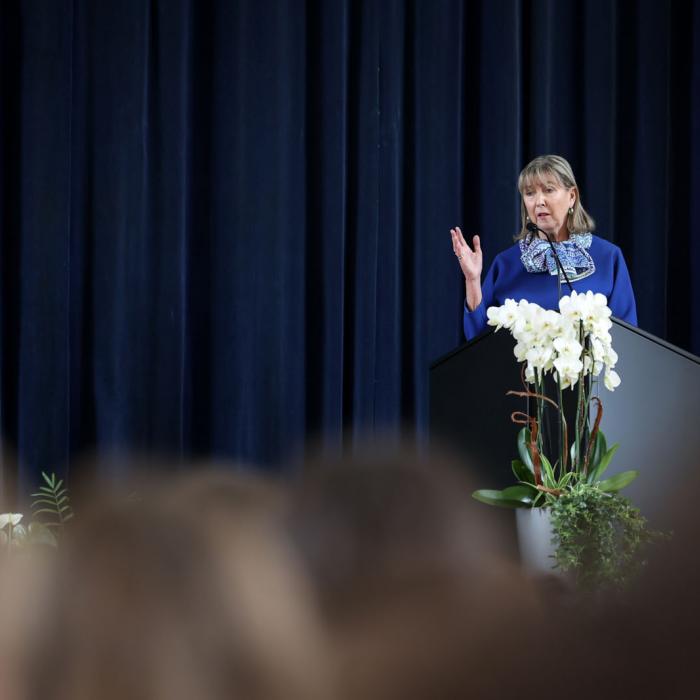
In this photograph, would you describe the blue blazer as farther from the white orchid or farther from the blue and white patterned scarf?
the white orchid

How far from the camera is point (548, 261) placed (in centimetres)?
257

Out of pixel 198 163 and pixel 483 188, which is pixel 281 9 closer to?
pixel 198 163

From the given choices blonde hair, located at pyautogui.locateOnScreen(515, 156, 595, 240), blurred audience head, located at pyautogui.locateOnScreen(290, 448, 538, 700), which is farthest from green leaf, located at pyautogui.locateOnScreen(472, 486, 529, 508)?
blonde hair, located at pyautogui.locateOnScreen(515, 156, 595, 240)

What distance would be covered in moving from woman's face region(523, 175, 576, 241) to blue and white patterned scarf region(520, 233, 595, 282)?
0.24 feet

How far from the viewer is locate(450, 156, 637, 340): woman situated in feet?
8.16

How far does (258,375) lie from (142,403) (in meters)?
0.48

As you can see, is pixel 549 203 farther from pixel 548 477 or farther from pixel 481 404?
pixel 548 477

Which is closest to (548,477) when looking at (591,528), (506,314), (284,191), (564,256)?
(506,314)

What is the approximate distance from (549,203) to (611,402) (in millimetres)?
1000

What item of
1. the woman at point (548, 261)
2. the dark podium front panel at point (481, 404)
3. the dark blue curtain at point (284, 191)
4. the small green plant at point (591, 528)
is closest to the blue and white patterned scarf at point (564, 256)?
the woman at point (548, 261)

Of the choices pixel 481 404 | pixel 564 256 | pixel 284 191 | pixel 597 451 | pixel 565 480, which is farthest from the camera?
pixel 284 191

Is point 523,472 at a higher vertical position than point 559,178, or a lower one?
lower

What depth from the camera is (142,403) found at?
A: 3.73 meters

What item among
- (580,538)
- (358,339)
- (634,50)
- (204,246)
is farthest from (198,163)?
(580,538)
